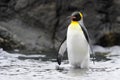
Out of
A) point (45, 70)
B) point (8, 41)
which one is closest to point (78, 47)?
point (45, 70)

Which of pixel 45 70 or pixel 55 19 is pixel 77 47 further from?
pixel 55 19

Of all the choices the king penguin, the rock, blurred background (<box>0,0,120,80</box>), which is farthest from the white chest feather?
the rock

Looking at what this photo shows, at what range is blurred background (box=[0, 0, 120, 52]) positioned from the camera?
14969 mm

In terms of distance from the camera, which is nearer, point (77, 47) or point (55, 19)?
point (77, 47)

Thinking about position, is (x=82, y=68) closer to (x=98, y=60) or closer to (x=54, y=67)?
(x=54, y=67)

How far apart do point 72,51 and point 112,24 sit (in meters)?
5.60

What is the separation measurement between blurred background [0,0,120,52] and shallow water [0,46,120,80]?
312 centimetres

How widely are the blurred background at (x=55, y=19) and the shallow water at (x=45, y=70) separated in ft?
10.2

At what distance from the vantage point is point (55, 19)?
15398 mm

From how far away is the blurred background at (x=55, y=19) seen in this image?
49.1 ft

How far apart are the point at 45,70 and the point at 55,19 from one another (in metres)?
6.31

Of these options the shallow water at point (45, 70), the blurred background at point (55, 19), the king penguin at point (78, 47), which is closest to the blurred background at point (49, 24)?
the blurred background at point (55, 19)

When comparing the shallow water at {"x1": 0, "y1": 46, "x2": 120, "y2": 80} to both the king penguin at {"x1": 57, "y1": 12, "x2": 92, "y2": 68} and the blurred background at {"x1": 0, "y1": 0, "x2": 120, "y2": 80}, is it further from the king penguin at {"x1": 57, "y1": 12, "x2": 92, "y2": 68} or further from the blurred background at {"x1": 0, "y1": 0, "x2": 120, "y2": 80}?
the blurred background at {"x1": 0, "y1": 0, "x2": 120, "y2": 80}

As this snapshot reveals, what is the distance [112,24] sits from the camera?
1523cm
